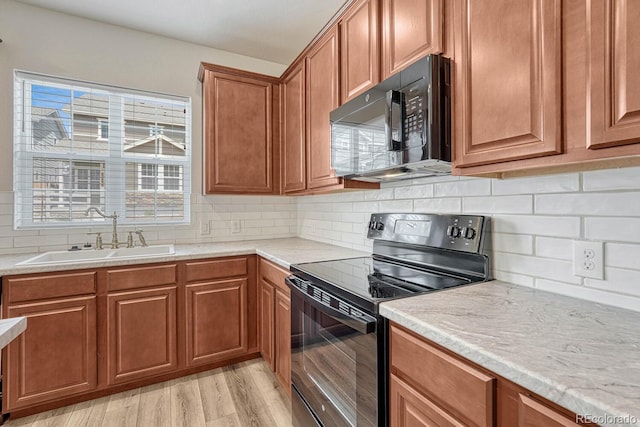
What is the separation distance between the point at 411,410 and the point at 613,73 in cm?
105

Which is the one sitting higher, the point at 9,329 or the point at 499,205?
the point at 499,205

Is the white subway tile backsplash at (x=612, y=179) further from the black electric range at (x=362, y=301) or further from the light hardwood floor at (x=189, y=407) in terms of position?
the light hardwood floor at (x=189, y=407)

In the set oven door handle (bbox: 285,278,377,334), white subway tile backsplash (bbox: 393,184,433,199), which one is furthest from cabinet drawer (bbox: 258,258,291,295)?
white subway tile backsplash (bbox: 393,184,433,199)

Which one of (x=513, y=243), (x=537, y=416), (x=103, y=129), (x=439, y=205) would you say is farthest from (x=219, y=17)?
(x=537, y=416)

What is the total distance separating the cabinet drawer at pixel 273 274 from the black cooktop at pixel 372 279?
198 mm

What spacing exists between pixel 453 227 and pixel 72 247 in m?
2.58

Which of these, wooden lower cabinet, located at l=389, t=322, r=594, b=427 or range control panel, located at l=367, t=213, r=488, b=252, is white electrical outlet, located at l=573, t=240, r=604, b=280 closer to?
range control panel, located at l=367, t=213, r=488, b=252

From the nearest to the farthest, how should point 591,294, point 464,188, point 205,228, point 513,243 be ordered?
1. point 591,294
2. point 513,243
3. point 464,188
4. point 205,228

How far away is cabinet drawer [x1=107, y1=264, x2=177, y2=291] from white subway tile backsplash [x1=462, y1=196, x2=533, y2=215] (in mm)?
1858

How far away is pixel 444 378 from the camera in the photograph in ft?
2.65

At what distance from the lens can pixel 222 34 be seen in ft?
8.28

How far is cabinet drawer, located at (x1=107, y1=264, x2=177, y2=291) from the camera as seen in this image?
6.29 feet

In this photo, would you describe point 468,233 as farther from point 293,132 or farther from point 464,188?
point 293,132

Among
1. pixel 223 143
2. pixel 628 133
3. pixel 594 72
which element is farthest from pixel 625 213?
pixel 223 143
